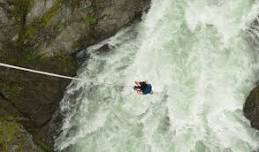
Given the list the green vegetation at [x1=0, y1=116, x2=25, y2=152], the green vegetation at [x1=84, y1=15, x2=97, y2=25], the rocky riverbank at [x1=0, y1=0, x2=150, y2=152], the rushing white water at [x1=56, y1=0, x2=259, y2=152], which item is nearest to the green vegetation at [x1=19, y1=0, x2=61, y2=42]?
the rocky riverbank at [x1=0, y1=0, x2=150, y2=152]

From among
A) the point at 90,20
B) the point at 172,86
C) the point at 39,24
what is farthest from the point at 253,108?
the point at 39,24

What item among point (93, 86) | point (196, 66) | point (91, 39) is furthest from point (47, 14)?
point (196, 66)

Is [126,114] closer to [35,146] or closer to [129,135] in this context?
[129,135]

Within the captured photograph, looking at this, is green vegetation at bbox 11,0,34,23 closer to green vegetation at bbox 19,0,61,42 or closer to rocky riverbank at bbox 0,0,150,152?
rocky riverbank at bbox 0,0,150,152

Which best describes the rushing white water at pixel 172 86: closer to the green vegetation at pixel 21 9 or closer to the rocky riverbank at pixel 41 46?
the rocky riverbank at pixel 41 46

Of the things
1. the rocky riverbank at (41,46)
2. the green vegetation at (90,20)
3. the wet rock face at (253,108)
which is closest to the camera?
the wet rock face at (253,108)

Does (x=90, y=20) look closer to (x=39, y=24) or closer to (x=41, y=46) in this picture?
(x=39, y=24)

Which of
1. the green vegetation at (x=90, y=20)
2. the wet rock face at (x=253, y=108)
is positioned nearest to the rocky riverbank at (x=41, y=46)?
the green vegetation at (x=90, y=20)
